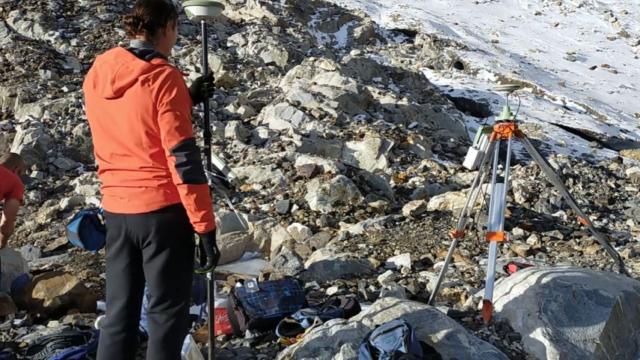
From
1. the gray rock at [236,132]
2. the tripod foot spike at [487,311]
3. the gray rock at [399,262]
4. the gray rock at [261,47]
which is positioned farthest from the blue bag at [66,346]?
the gray rock at [261,47]

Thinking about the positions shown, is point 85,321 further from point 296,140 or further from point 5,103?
point 5,103

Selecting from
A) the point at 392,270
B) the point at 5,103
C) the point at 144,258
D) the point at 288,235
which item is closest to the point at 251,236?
the point at 288,235

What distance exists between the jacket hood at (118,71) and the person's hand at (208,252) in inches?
28.8

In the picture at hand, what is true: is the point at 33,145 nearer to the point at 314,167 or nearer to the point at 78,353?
the point at 314,167

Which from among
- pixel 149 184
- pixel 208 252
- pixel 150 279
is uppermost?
pixel 149 184

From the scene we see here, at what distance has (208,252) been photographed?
267cm

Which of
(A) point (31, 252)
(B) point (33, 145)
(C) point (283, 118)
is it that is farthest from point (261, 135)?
(A) point (31, 252)

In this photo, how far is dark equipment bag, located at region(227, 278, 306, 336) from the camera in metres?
3.90

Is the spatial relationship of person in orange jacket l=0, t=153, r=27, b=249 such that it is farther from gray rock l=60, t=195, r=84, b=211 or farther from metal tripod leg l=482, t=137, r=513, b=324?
gray rock l=60, t=195, r=84, b=211

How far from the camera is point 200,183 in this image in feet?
8.14

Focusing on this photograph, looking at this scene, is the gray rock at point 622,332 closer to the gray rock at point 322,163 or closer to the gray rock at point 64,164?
the gray rock at point 322,163

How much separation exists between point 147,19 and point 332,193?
5.03m

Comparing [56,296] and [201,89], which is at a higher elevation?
[201,89]

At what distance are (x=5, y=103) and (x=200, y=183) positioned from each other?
394 inches
